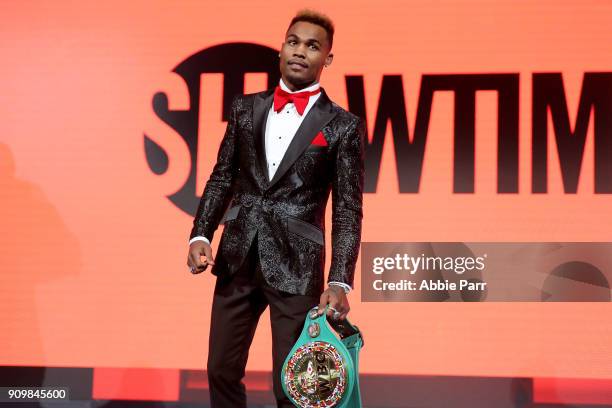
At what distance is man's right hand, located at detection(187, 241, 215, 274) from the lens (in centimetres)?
216

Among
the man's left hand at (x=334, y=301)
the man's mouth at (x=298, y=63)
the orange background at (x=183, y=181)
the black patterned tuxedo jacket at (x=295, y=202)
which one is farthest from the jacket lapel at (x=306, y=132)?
the orange background at (x=183, y=181)

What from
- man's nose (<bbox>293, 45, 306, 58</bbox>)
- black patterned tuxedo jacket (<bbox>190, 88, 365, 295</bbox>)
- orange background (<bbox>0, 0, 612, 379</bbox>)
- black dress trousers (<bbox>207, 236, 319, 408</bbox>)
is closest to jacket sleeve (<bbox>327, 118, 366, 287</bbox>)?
black patterned tuxedo jacket (<bbox>190, 88, 365, 295</bbox>)

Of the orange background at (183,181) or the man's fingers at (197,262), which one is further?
the orange background at (183,181)

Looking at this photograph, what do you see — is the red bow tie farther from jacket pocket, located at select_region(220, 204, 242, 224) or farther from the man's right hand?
the man's right hand

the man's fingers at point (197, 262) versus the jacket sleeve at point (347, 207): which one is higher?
the jacket sleeve at point (347, 207)

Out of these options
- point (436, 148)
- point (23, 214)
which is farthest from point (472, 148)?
point (23, 214)

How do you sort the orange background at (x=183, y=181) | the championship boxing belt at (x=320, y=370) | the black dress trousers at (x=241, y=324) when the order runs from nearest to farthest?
the championship boxing belt at (x=320, y=370)
the black dress trousers at (x=241, y=324)
the orange background at (x=183, y=181)

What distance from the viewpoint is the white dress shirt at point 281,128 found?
2.26 m

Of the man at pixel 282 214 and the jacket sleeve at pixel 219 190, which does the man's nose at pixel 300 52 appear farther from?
the jacket sleeve at pixel 219 190

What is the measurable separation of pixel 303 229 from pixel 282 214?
75mm

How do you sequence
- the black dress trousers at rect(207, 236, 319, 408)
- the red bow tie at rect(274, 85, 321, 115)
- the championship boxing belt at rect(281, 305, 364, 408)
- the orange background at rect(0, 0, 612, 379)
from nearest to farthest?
the championship boxing belt at rect(281, 305, 364, 408), the black dress trousers at rect(207, 236, 319, 408), the red bow tie at rect(274, 85, 321, 115), the orange background at rect(0, 0, 612, 379)

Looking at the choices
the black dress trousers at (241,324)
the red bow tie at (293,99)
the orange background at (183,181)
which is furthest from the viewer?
the orange background at (183,181)

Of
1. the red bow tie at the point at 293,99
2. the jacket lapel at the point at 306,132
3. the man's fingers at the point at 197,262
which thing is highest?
the red bow tie at the point at 293,99

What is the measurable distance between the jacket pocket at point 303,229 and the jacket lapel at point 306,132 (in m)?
0.12
